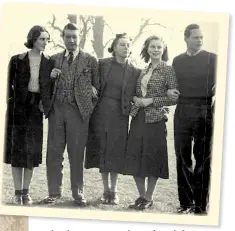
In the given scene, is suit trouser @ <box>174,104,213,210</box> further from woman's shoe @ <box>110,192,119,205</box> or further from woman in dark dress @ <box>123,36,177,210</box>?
woman's shoe @ <box>110,192,119,205</box>

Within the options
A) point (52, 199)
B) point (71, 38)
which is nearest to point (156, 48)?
point (71, 38)

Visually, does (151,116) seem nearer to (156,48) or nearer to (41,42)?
(156,48)

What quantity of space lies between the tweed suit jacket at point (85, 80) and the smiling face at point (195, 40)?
0.43 m

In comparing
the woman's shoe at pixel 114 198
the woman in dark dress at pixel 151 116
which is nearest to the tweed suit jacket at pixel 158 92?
the woman in dark dress at pixel 151 116

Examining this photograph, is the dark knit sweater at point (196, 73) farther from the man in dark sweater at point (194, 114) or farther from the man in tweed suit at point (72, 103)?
the man in tweed suit at point (72, 103)

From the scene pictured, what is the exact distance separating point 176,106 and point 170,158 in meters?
0.24

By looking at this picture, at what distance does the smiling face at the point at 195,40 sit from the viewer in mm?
3145

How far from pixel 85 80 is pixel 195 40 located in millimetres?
526

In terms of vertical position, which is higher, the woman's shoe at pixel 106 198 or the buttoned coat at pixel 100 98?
the buttoned coat at pixel 100 98

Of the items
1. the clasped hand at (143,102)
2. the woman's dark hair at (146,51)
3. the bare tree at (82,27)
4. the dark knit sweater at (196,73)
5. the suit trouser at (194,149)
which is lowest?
the suit trouser at (194,149)

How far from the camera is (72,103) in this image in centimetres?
317

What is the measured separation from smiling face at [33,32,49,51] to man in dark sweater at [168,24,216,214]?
1.94ft

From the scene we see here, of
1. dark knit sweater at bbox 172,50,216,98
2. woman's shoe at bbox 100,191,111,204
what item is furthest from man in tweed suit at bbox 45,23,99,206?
dark knit sweater at bbox 172,50,216,98

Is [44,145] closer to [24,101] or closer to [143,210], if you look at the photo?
[24,101]
